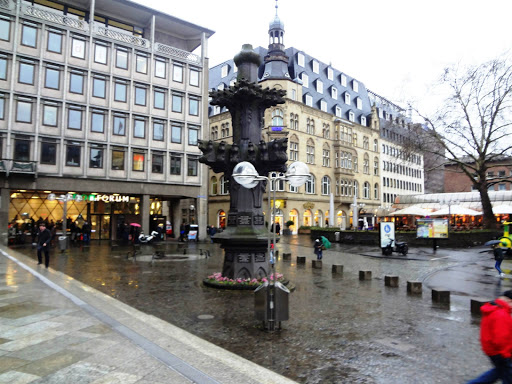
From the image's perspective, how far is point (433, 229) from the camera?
25.3 meters

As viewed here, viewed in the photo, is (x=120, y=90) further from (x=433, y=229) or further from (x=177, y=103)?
(x=433, y=229)

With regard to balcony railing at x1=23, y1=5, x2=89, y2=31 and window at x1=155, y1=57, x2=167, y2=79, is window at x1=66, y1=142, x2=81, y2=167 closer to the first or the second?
balcony railing at x1=23, y1=5, x2=89, y2=31

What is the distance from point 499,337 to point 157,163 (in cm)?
3452

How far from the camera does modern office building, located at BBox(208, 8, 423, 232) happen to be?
49594 millimetres

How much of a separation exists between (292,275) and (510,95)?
25.5 meters

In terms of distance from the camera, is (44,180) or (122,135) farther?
(122,135)

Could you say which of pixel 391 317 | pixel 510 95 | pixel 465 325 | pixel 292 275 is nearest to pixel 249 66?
pixel 292 275

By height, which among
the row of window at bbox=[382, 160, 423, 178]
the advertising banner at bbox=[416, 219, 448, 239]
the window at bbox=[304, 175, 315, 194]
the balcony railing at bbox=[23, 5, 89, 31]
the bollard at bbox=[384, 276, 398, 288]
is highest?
the balcony railing at bbox=[23, 5, 89, 31]

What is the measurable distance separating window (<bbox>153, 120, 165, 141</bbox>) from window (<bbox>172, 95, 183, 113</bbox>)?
2.02 meters

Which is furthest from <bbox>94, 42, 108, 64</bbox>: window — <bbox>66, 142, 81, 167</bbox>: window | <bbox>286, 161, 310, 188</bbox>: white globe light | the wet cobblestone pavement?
<bbox>286, 161, 310, 188</bbox>: white globe light

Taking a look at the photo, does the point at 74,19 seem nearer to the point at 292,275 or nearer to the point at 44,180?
the point at 44,180

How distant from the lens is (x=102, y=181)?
108 ft

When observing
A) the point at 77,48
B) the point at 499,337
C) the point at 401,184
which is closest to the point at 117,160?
the point at 77,48

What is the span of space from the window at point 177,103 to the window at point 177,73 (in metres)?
1.68
